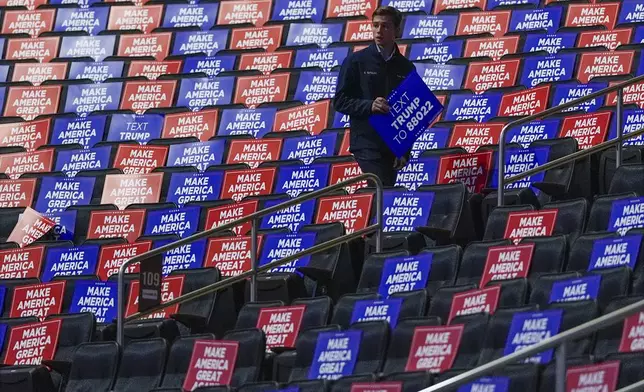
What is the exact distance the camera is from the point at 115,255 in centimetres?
1089

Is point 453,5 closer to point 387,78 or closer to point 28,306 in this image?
point 387,78

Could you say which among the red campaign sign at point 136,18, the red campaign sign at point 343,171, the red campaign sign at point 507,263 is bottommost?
the red campaign sign at point 507,263

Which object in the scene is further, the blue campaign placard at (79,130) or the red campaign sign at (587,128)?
the blue campaign placard at (79,130)

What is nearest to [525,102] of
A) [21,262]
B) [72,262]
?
[72,262]

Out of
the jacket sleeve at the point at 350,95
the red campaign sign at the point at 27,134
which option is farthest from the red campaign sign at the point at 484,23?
the jacket sleeve at the point at 350,95

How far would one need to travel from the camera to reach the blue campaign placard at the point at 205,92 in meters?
13.7

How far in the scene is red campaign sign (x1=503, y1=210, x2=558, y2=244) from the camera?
946 centimetres

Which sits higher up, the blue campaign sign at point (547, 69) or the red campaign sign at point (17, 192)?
the blue campaign sign at point (547, 69)

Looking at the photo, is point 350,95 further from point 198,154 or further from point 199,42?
point 199,42

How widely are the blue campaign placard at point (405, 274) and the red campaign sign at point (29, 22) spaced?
285 inches

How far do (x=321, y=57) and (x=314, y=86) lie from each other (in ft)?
2.02

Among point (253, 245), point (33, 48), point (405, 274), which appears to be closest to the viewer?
point (405, 274)

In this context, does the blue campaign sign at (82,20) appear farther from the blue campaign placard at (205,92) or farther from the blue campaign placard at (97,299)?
the blue campaign placard at (97,299)

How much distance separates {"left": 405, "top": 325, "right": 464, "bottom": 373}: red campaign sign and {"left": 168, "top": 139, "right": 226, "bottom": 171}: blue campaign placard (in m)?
4.39
